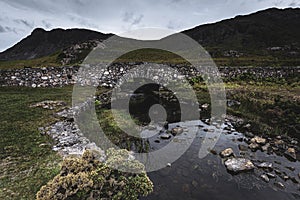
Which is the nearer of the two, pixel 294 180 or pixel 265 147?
pixel 294 180

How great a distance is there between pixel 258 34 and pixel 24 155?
Result: 115801 millimetres

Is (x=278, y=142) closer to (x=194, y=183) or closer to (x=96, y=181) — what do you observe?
(x=194, y=183)

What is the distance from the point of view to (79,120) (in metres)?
15.5

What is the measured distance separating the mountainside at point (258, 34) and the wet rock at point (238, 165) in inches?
3031

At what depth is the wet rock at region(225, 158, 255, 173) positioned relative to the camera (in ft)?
31.9

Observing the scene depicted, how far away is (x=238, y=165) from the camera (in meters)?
9.96

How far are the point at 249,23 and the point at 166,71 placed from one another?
10737 cm

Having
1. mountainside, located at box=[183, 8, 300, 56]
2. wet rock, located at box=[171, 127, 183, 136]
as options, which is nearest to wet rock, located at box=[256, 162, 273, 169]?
wet rock, located at box=[171, 127, 183, 136]

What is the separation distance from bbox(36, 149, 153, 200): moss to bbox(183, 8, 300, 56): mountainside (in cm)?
8143

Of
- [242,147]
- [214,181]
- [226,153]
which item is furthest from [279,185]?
[242,147]

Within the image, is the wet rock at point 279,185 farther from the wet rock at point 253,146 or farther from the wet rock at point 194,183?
the wet rock at point 253,146

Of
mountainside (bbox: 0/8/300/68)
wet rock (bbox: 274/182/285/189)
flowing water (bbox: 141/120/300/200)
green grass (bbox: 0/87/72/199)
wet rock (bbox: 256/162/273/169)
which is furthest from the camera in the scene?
mountainside (bbox: 0/8/300/68)

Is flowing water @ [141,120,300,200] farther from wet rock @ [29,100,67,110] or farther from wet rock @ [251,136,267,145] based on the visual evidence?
wet rock @ [29,100,67,110]

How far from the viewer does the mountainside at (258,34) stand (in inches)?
3452
